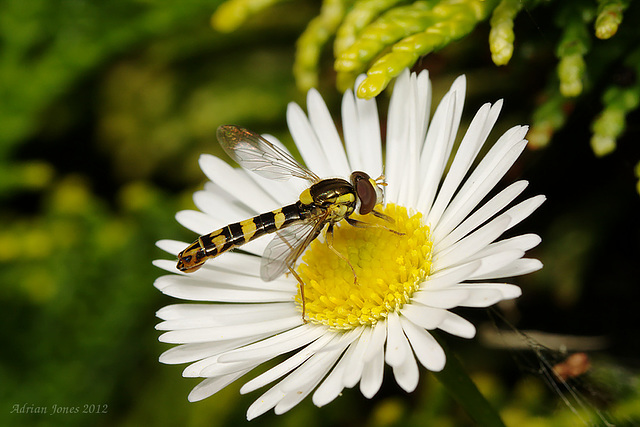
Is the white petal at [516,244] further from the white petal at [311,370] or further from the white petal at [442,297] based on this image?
the white petal at [311,370]

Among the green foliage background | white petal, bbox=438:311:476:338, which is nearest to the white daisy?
white petal, bbox=438:311:476:338

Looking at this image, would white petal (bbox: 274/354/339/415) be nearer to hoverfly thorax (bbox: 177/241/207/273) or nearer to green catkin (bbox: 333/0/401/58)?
hoverfly thorax (bbox: 177/241/207/273)

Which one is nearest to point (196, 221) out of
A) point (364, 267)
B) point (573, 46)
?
point (364, 267)

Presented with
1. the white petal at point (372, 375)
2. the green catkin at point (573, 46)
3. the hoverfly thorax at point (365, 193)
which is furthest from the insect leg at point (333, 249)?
the green catkin at point (573, 46)

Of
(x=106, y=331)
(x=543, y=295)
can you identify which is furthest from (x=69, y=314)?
(x=543, y=295)

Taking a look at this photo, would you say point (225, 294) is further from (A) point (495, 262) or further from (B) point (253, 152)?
(A) point (495, 262)

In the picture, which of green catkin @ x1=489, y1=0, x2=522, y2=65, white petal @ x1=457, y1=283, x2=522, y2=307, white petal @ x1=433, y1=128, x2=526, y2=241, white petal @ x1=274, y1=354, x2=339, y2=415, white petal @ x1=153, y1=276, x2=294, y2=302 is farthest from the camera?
white petal @ x1=153, y1=276, x2=294, y2=302
